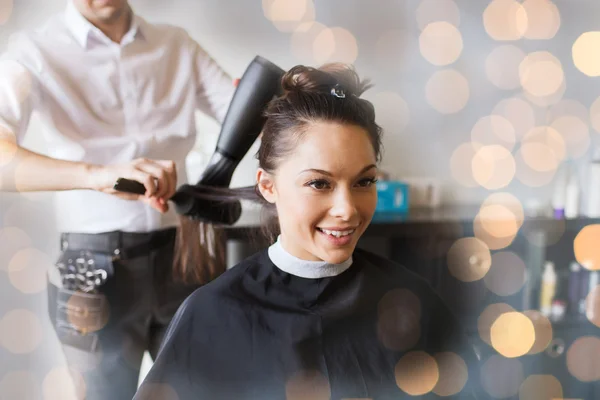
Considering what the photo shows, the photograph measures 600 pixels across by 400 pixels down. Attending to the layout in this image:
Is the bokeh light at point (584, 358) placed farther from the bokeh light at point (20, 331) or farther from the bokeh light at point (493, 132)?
the bokeh light at point (20, 331)

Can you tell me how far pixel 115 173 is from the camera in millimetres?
813

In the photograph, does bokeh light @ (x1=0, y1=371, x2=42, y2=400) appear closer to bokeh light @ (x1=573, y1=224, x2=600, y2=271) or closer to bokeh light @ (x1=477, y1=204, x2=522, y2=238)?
bokeh light @ (x1=477, y1=204, x2=522, y2=238)

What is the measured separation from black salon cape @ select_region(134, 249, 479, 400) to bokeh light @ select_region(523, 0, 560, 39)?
0.60m

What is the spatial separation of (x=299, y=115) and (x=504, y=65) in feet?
1.70

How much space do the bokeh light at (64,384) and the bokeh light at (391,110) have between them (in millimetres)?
716

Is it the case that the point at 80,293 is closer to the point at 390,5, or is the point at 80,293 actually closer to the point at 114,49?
the point at 114,49

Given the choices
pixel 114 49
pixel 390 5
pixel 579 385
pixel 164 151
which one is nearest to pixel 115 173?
pixel 164 151

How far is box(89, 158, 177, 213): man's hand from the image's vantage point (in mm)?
813

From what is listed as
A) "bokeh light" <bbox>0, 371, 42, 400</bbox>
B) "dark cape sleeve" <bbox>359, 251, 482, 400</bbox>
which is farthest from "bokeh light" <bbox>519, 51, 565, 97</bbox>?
"bokeh light" <bbox>0, 371, 42, 400</bbox>

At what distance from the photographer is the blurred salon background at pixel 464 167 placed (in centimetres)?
89

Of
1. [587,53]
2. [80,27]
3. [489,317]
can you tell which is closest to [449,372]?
[489,317]

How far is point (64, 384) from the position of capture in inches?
35.6

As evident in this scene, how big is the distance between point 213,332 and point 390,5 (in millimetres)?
690

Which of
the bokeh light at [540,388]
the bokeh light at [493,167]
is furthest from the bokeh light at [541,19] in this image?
the bokeh light at [540,388]
